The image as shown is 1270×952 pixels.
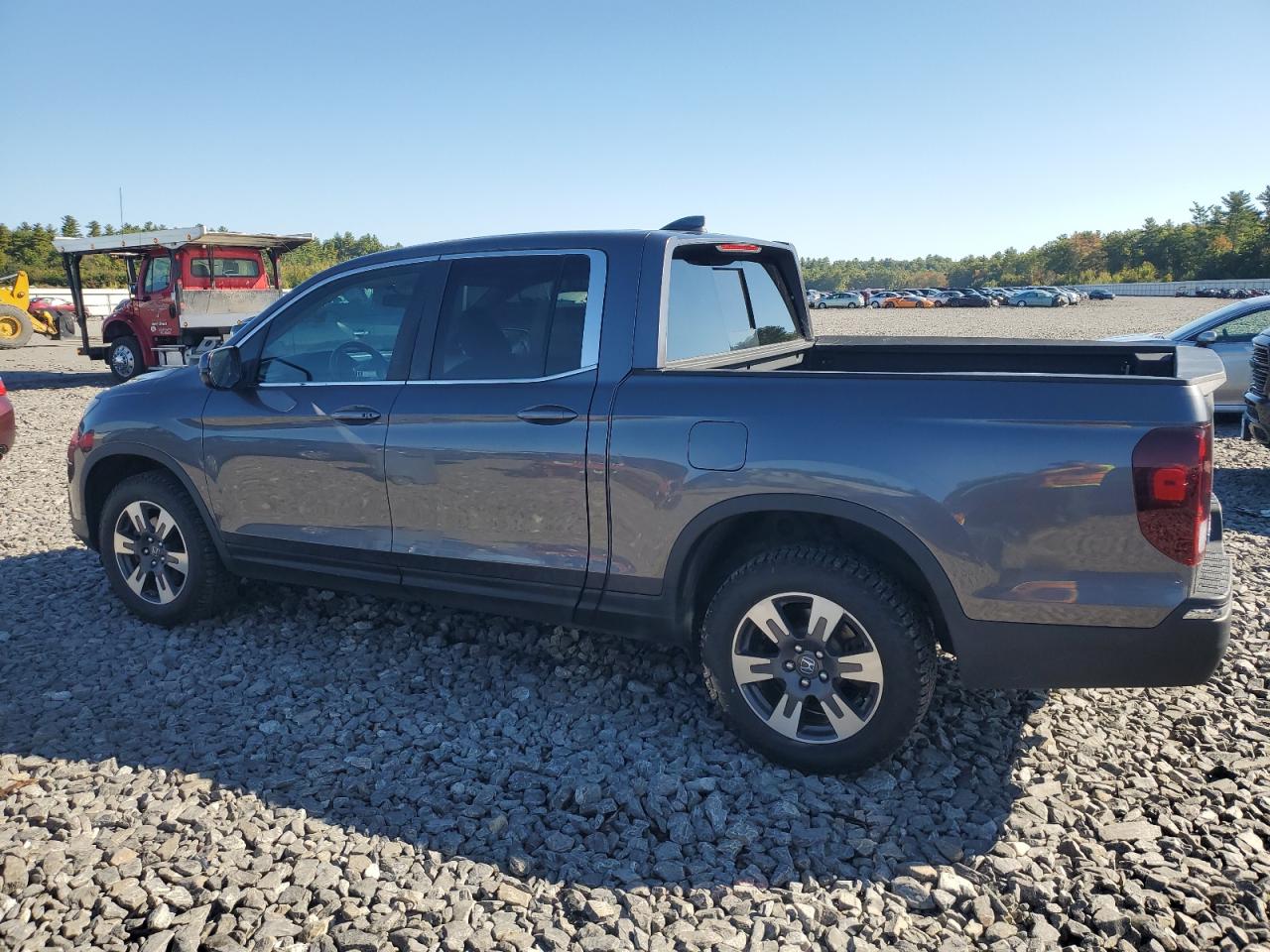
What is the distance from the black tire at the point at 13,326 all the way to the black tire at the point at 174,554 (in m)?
23.4

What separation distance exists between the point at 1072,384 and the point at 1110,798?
1.48 metres

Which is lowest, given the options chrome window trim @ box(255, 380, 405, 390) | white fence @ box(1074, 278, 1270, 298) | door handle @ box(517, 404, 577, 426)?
door handle @ box(517, 404, 577, 426)

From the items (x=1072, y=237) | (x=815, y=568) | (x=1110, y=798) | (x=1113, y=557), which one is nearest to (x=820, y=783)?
(x=815, y=568)

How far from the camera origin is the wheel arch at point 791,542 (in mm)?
2996

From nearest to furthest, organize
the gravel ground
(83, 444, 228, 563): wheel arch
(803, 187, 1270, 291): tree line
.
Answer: the gravel ground < (83, 444, 228, 563): wheel arch < (803, 187, 1270, 291): tree line

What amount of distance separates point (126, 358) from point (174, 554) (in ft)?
47.4

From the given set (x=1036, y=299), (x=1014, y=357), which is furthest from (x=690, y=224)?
(x=1036, y=299)

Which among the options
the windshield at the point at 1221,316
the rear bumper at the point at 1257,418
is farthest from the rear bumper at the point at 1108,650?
the windshield at the point at 1221,316

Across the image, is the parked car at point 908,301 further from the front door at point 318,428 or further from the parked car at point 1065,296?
the front door at point 318,428

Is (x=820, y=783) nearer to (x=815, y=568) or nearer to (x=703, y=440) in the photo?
(x=815, y=568)

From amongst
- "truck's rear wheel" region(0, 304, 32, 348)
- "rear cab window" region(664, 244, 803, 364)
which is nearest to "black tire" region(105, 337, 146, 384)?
"truck's rear wheel" region(0, 304, 32, 348)

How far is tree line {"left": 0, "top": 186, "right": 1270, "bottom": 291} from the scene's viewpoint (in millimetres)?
66000

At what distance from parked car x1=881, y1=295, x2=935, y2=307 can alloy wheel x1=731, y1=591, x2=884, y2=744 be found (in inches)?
2780

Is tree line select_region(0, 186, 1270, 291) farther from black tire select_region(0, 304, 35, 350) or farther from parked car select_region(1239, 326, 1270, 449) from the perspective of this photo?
parked car select_region(1239, 326, 1270, 449)
